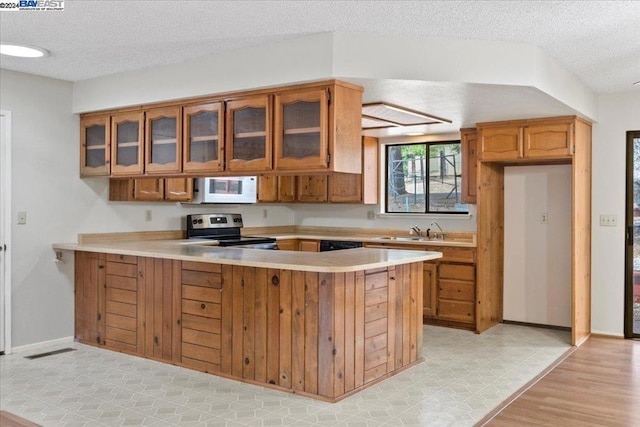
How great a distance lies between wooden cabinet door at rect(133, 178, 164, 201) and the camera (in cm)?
514

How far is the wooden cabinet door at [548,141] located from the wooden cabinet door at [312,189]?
2.57 meters

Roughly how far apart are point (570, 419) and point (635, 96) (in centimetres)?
340

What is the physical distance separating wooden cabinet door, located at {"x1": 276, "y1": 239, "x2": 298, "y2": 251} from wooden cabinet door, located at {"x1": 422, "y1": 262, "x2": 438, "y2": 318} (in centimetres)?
175

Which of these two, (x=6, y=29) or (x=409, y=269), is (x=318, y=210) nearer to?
(x=409, y=269)

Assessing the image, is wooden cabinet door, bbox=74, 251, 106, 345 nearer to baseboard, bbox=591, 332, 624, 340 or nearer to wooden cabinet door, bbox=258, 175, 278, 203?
wooden cabinet door, bbox=258, 175, 278, 203

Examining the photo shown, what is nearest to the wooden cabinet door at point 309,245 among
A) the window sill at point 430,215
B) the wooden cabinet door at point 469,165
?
the window sill at point 430,215

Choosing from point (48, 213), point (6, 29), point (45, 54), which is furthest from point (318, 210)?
point (6, 29)

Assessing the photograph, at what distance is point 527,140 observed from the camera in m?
5.11

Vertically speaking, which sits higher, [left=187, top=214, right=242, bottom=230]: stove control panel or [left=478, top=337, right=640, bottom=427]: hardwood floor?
[left=187, top=214, right=242, bottom=230]: stove control panel

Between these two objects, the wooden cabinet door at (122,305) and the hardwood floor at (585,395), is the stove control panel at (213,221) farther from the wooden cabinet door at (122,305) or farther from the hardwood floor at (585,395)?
the hardwood floor at (585,395)

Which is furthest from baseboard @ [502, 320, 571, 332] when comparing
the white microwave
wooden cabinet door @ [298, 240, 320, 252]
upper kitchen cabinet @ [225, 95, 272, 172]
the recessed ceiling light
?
the recessed ceiling light

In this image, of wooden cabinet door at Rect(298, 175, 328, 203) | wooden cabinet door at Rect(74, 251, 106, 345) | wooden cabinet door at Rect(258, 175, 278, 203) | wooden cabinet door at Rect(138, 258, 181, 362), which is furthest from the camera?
wooden cabinet door at Rect(298, 175, 328, 203)

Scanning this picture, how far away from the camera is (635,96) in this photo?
5.21m

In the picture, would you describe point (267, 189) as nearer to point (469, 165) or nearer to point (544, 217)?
point (469, 165)
